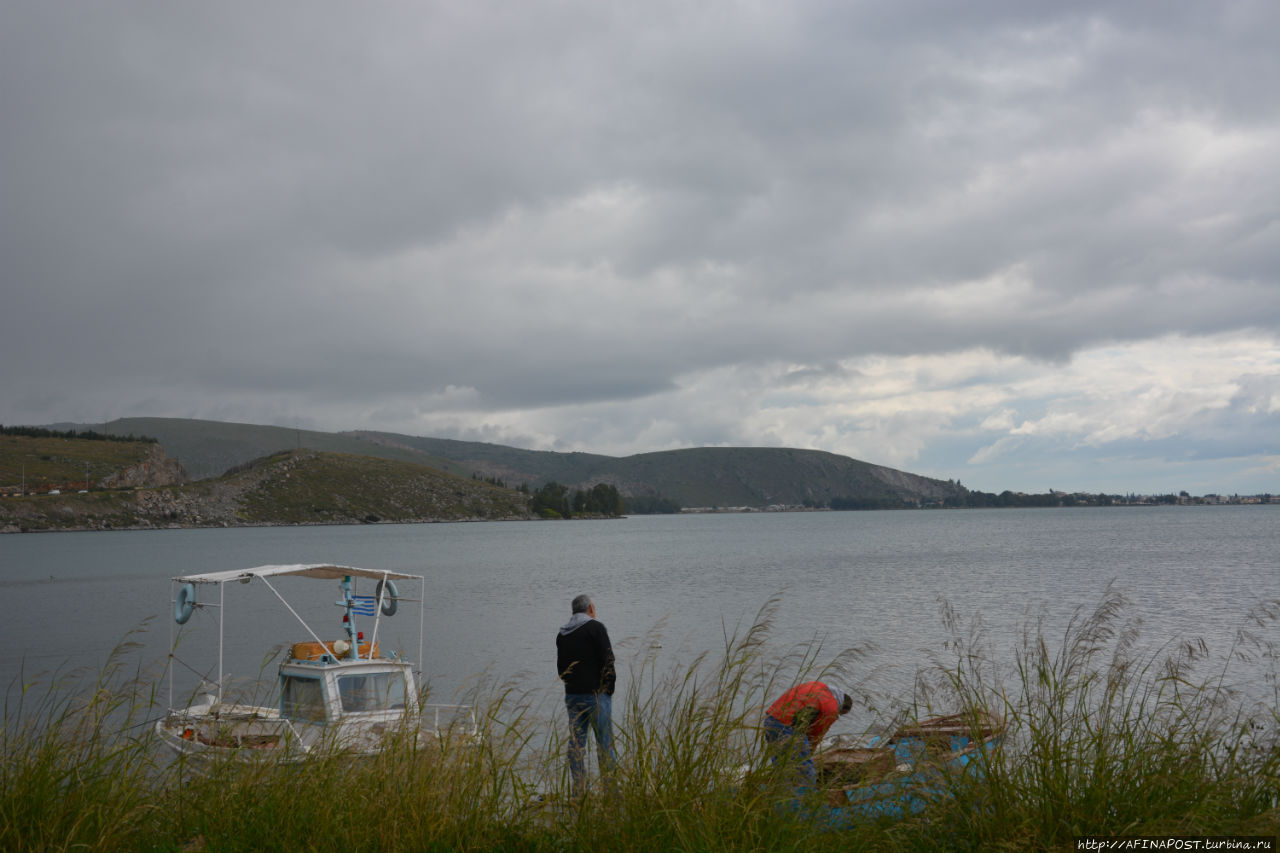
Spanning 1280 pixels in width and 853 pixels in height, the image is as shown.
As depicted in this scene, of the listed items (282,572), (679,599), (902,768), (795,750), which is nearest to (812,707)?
(795,750)

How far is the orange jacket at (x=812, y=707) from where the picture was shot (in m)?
6.38

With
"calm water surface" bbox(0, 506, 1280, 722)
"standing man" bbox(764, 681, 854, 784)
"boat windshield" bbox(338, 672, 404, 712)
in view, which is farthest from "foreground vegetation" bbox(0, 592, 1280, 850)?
"boat windshield" bbox(338, 672, 404, 712)

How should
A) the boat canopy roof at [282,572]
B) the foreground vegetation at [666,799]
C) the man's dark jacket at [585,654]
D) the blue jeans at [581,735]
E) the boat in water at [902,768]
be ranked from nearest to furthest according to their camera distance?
1. the foreground vegetation at [666,799]
2. the boat in water at [902,768]
3. the blue jeans at [581,735]
4. the man's dark jacket at [585,654]
5. the boat canopy roof at [282,572]

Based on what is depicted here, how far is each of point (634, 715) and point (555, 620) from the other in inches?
1347

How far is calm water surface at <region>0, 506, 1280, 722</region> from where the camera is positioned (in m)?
29.2

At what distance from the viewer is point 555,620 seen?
1561 inches

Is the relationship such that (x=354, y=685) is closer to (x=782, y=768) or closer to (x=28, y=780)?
(x=28, y=780)

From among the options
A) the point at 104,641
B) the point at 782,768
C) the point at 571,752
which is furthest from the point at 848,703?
the point at 104,641

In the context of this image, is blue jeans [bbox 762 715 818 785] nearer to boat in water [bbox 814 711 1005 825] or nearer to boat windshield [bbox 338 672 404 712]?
boat in water [bbox 814 711 1005 825]

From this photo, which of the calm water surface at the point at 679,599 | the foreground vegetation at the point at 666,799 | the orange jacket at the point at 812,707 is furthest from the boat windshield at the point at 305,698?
the orange jacket at the point at 812,707

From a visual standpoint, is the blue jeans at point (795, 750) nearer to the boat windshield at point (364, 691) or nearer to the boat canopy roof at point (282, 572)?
the boat windshield at point (364, 691)

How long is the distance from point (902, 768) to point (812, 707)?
68cm

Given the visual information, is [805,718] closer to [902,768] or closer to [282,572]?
[902,768]

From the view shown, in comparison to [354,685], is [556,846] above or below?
above
